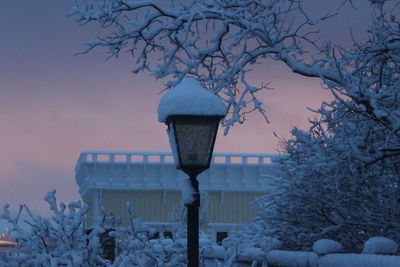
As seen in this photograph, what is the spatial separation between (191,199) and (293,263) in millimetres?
2277

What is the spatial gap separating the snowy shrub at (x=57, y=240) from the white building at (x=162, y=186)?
Result: 92.5 feet

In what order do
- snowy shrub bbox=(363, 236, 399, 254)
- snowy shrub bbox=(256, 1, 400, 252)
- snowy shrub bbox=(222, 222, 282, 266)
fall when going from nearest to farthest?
snowy shrub bbox=(363, 236, 399, 254) < snowy shrub bbox=(222, 222, 282, 266) < snowy shrub bbox=(256, 1, 400, 252)

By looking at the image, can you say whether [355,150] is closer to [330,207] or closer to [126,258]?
[330,207]

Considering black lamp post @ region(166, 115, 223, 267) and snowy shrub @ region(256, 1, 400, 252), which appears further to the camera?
snowy shrub @ region(256, 1, 400, 252)

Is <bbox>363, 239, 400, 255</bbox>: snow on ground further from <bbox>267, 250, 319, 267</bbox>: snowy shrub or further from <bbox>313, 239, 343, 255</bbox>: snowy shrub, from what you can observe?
<bbox>267, 250, 319, 267</bbox>: snowy shrub

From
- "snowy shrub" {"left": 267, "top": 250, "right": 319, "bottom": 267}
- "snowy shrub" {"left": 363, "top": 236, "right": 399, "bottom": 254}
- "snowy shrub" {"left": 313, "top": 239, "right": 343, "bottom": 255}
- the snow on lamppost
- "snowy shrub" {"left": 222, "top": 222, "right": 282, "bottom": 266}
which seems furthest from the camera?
"snowy shrub" {"left": 222, "top": 222, "right": 282, "bottom": 266}

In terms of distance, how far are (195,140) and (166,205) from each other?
105 ft

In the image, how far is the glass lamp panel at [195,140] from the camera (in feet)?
18.3

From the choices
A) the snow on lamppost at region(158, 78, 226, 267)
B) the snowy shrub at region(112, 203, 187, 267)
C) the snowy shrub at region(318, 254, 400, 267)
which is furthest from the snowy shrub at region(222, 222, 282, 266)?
the snow on lamppost at region(158, 78, 226, 267)

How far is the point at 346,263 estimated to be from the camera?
6.25 metres

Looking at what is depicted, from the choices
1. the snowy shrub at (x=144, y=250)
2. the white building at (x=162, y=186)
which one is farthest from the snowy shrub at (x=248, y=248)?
the white building at (x=162, y=186)

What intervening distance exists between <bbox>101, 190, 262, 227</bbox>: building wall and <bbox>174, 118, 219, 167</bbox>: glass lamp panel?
102ft

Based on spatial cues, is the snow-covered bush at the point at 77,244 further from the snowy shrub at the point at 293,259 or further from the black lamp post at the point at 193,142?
the black lamp post at the point at 193,142

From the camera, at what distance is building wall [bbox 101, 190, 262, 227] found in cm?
3694
